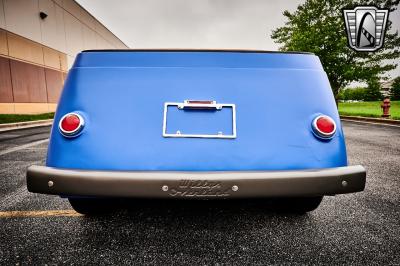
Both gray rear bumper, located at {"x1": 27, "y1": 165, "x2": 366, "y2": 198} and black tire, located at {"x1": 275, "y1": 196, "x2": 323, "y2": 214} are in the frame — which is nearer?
gray rear bumper, located at {"x1": 27, "y1": 165, "x2": 366, "y2": 198}

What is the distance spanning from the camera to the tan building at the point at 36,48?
53.3 ft

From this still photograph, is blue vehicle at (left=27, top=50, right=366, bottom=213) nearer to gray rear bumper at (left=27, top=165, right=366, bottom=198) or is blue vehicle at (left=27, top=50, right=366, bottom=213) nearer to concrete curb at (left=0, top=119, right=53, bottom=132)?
gray rear bumper at (left=27, top=165, right=366, bottom=198)

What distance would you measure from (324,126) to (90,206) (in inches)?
78.8

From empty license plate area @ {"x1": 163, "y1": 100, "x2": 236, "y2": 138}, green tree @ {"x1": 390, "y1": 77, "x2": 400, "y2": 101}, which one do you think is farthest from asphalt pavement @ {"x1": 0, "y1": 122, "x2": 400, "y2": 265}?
green tree @ {"x1": 390, "y1": 77, "x2": 400, "y2": 101}

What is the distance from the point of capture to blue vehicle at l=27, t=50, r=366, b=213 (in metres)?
1.70

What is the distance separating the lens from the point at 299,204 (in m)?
2.48

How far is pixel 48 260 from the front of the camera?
1.81 metres

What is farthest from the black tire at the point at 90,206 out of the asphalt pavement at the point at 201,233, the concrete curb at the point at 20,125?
the concrete curb at the point at 20,125

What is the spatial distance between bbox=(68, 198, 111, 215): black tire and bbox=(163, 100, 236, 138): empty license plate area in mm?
1076

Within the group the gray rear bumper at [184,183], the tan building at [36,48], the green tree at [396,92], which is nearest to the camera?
the gray rear bumper at [184,183]

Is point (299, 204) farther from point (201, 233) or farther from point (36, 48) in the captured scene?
point (36, 48)

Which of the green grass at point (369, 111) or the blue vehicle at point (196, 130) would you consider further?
the green grass at point (369, 111)

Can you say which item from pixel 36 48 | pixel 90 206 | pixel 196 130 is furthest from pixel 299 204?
pixel 36 48

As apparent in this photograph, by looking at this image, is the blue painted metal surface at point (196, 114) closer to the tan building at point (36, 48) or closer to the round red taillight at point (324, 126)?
the round red taillight at point (324, 126)
